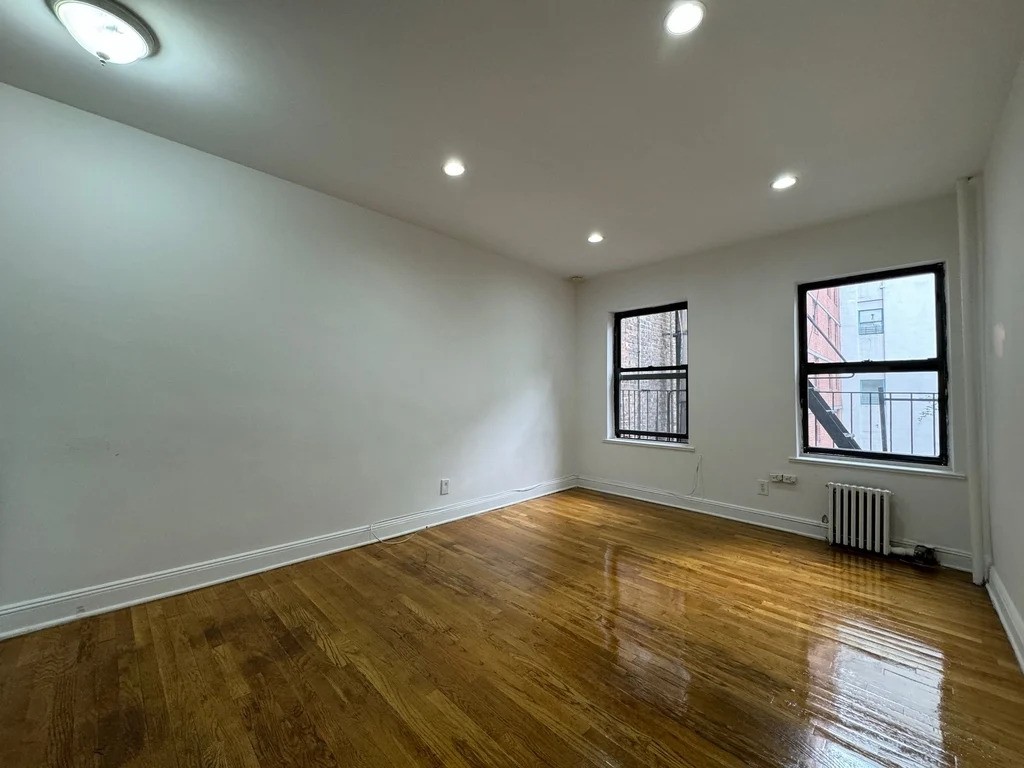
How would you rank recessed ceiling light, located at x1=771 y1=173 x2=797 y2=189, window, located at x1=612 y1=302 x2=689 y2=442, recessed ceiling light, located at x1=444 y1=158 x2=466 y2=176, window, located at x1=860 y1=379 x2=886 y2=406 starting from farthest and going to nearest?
window, located at x1=612 y1=302 x2=689 y2=442, window, located at x1=860 y1=379 x2=886 y2=406, recessed ceiling light, located at x1=771 y1=173 x2=797 y2=189, recessed ceiling light, located at x1=444 y1=158 x2=466 y2=176

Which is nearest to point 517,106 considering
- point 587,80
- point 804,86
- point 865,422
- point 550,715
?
point 587,80

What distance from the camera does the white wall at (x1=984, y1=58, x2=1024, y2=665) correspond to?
186cm

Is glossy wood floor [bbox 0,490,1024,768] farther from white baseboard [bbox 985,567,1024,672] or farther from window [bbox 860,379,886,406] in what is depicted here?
window [bbox 860,379,886,406]

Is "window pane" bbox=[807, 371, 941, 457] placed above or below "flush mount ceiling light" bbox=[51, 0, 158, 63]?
below

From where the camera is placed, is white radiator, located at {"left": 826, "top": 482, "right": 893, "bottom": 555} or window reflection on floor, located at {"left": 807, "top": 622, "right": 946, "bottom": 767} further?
white radiator, located at {"left": 826, "top": 482, "right": 893, "bottom": 555}

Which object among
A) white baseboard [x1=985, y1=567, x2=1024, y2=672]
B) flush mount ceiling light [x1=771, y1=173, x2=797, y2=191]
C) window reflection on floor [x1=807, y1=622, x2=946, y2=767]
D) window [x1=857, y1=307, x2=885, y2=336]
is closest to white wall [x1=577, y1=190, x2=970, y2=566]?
window [x1=857, y1=307, x2=885, y2=336]

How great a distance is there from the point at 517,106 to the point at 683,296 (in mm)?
2854

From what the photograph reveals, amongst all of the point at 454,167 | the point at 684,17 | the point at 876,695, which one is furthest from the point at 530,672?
the point at 454,167

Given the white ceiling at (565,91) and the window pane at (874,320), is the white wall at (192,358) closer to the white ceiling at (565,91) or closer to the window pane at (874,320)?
the white ceiling at (565,91)

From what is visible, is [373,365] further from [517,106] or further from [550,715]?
[550,715]

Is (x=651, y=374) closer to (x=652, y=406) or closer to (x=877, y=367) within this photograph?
(x=652, y=406)

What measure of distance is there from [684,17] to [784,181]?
1678 mm

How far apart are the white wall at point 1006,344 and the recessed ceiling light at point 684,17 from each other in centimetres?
149

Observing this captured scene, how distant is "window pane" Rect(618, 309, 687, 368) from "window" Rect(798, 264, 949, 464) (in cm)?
111
